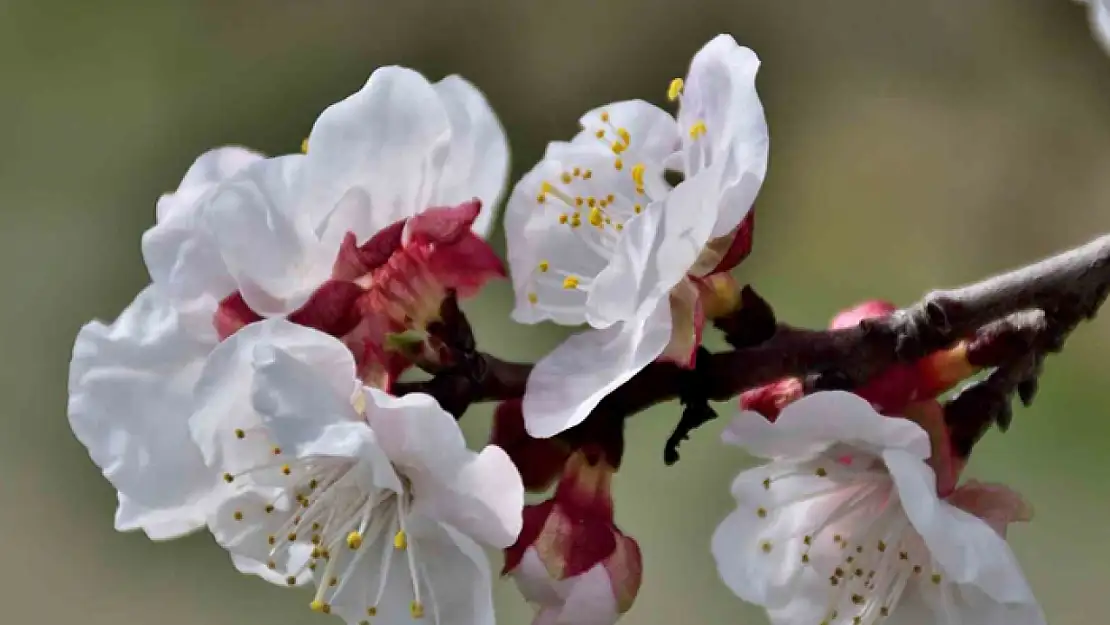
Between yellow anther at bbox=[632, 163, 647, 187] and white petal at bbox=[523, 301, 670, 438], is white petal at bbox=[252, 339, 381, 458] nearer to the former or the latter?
white petal at bbox=[523, 301, 670, 438]

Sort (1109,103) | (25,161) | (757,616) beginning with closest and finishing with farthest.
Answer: (757,616), (1109,103), (25,161)

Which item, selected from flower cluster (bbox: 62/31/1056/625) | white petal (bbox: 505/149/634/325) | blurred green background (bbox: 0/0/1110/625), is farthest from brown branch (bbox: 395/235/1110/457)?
blurred green background (bbox: 0/0/1110/625)

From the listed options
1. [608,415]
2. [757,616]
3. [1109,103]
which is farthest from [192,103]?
[608,415]

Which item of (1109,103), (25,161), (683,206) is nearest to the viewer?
(683,206)

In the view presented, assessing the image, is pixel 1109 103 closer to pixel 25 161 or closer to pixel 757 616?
pixel 757 616

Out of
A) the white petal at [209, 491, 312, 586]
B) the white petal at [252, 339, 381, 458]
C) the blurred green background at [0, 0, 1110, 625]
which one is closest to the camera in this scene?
the white petal at [252, 339, 381, 458]

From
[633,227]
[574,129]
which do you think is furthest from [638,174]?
[574,129]

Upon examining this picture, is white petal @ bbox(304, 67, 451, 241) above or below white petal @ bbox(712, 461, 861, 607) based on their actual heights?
above
